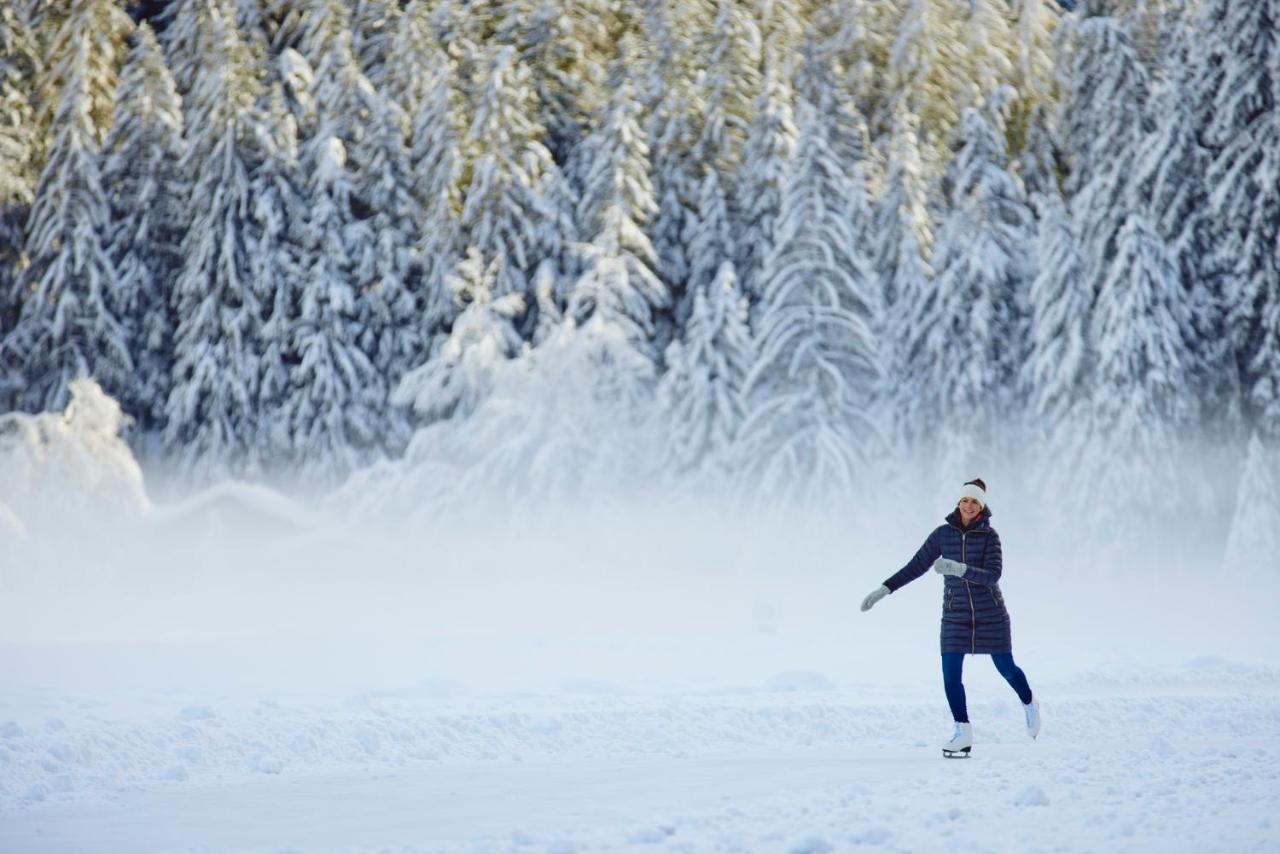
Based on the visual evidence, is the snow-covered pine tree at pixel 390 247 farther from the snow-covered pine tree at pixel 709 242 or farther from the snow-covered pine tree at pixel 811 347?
the snow-covered pine tree at pixel 811 347

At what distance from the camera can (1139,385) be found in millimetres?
26047

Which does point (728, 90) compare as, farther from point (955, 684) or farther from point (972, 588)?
point (955, 684)

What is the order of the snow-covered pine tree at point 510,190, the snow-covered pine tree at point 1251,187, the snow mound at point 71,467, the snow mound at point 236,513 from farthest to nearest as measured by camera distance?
1. the snow-covered pine tree at point 510,190
2. the snow mound at point 236,513
3. the snow-covered pine tree at point 1251,187
4. the snow mound at point 71,467

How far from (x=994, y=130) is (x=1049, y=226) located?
5.46 m

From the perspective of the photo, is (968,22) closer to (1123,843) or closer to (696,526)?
(696,526)

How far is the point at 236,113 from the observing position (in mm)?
35250

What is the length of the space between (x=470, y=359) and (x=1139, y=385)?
44.4 feet

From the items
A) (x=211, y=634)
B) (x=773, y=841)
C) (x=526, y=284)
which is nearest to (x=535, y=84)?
(x=526, y=284)

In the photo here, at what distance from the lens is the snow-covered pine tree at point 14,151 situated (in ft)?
114

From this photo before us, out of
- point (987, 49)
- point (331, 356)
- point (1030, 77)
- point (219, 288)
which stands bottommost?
point (331, 356)

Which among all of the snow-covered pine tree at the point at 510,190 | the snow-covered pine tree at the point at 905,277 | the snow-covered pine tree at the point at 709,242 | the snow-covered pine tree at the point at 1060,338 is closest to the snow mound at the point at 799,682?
the snow-covered pine tree at the point at 1060,338

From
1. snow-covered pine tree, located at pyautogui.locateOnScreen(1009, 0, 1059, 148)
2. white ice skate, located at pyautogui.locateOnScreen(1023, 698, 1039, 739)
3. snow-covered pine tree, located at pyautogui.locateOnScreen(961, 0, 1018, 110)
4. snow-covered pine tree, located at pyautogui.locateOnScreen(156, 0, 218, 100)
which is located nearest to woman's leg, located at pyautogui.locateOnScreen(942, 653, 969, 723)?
white ice skate, located at pyautogui.locateOnScreen(1023, 698, 1039, 739)

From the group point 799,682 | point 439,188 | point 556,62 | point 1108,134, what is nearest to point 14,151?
point 439,188

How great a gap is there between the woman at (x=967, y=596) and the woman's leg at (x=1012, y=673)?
3cm
